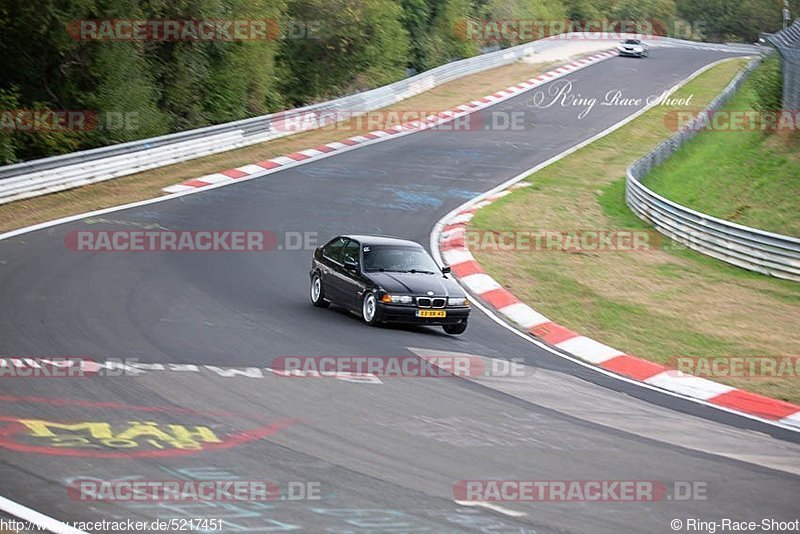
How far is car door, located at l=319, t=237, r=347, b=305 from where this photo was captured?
15.9 m

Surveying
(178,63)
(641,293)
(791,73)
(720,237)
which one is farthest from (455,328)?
(178,63)

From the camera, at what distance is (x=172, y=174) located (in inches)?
1067

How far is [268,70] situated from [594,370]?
25.6m

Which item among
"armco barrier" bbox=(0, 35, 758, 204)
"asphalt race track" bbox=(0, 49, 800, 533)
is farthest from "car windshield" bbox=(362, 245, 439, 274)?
"armco barrier" bbox=(0, 35, 758, 204)

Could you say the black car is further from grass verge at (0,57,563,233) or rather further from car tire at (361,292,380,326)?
grass verge at (0,57,563,233)

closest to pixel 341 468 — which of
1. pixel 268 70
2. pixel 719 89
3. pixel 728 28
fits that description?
pixel 268 70

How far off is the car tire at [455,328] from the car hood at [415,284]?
1.44 ft

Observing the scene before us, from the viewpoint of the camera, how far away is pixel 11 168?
74.8ft

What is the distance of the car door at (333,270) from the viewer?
52.1ft

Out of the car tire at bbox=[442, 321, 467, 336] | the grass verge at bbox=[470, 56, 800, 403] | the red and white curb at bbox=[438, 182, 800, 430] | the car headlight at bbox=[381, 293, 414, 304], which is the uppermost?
the car headlight at bbox=[381, 293, 414, 304]

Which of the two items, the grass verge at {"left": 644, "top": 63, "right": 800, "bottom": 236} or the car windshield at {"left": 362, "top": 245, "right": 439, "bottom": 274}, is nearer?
the car windshield at {"left": 362, "top": 245, "right": 439, "bottom": 274}

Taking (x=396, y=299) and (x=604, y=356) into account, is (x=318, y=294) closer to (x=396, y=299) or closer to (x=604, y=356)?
(x=396, y=299)

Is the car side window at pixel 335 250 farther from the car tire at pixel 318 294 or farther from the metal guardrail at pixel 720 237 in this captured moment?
the metal guardrail at pixel 720 237

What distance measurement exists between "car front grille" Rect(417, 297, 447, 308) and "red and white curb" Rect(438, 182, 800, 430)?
5.81ft
